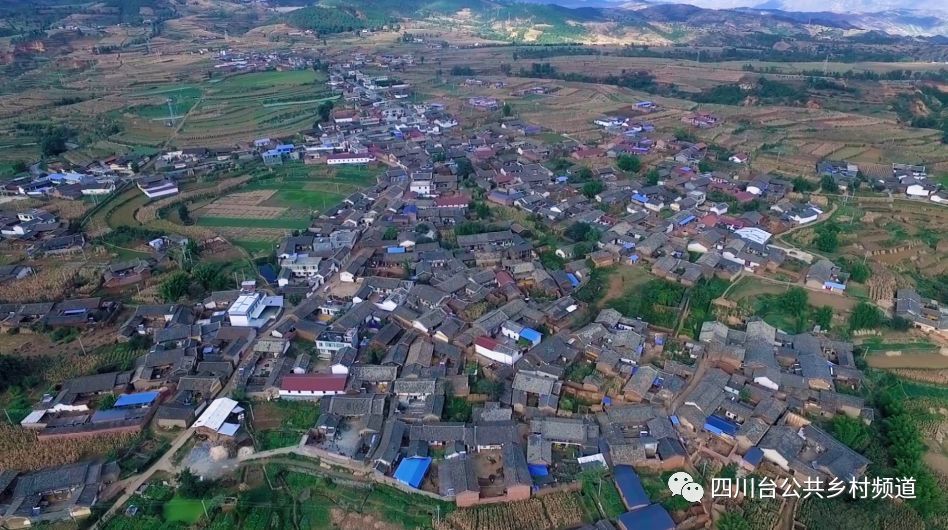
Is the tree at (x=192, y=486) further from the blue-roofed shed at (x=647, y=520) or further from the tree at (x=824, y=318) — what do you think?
the tree at (x=824, y=318)

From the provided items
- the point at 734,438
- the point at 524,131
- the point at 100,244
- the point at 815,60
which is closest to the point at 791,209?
the point at 734,438

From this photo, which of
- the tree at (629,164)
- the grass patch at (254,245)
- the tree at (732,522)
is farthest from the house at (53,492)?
the tree at (629,164)

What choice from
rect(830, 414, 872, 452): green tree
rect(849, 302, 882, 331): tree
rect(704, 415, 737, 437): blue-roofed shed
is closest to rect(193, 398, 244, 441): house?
rect(704, 415, 737, 437): blue-roofed shed

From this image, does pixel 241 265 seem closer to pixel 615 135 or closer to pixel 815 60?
pixel 615 135

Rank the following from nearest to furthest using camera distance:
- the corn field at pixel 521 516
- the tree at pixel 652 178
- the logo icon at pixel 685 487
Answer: the corn field at pixel 521 516 → the logo icon at pixel 685 487 → the tree at pixel 652 178

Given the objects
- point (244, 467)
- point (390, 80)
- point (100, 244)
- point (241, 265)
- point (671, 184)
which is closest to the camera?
point (244, 467)

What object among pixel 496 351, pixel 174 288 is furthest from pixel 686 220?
pixel 174 288

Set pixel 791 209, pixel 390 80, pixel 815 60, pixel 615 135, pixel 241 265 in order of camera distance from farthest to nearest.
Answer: pixel 815 60 < pixel 390 80 < pixel 615 135 < pixel 791 209 < pixel 241 265
